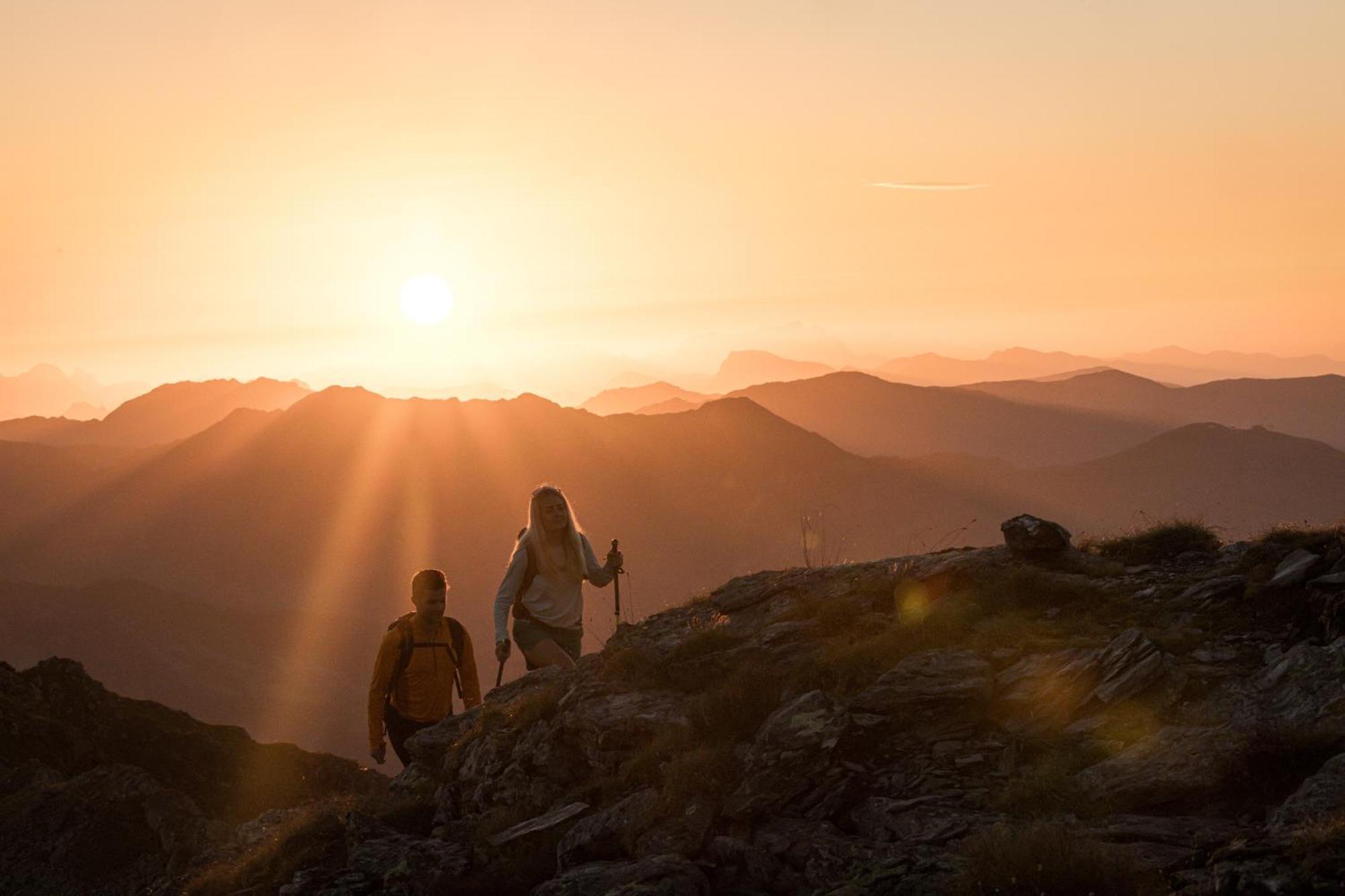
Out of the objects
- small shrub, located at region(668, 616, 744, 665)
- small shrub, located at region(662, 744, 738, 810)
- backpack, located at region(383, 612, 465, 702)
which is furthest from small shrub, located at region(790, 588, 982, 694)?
backpack, located at region(383, 612, 465, 702)

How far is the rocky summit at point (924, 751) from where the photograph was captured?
208 inches

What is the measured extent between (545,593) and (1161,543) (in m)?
6.32

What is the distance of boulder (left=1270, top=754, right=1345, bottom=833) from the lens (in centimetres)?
487

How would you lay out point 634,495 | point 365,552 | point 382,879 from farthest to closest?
1. point 634,495
2. point 365,552
3. point 382,879

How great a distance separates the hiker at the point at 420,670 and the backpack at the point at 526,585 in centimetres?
60

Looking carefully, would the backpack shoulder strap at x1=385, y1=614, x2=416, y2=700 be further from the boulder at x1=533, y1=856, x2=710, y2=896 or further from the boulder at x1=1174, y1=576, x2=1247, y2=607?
the boulder at x1=1174, y1=576, x2=1247, y2=607

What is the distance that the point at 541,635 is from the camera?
10242 mm

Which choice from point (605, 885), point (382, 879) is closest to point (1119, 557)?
point (605, 885)

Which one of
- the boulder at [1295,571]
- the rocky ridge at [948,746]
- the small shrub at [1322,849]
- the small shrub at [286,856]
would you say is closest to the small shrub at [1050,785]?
the rocky ridge at [948,746]

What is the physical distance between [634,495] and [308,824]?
132544 millimetres

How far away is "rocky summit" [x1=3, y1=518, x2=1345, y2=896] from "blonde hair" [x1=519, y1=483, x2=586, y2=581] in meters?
0.97

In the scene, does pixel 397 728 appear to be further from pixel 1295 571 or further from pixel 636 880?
pixel 1295 571

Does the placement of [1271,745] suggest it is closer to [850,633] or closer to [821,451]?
[850,633]

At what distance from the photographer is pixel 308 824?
816 cm
